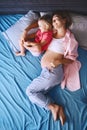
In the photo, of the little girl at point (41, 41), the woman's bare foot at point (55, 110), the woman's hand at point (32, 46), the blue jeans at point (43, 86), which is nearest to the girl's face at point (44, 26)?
the little girl at point (41, 41)

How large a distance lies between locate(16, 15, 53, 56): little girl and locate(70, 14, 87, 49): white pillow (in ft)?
0.63

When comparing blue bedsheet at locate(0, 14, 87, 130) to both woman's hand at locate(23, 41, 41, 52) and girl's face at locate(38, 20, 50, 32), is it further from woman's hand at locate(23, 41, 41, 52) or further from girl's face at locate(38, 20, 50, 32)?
girl's face at locate(38, 20, 50, 32)

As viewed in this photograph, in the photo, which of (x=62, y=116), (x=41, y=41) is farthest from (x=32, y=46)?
(x=62, y=116)

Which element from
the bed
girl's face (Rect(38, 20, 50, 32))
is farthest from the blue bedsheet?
girl's face (Rect(38, 20, 50, 32))

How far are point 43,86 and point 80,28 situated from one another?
53 cm

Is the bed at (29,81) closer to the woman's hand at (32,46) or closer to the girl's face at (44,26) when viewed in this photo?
the woman's hand at (32,46)

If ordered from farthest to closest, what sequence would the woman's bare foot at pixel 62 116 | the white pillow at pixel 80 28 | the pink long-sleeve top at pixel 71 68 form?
the white pillow at pixel 80 28, the pink long-sleeve top at pixel 71 68, the woman's bare foot at pixel 62 116

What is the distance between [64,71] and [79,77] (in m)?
0.11

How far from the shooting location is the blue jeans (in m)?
1.52

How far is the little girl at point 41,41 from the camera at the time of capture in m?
1.65

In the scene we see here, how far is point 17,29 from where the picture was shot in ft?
5.97

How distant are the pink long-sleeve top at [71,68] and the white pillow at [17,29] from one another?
316 millimetres

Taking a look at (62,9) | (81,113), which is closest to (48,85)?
(81,113)

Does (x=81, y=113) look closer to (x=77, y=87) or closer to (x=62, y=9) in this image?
(x=77, y=87)
